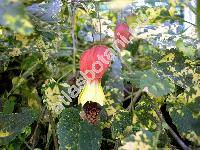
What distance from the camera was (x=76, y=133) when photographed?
2.14 feet

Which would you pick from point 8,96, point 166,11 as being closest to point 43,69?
point 8,96

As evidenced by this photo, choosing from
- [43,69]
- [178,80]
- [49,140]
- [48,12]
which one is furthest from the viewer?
[43,69]

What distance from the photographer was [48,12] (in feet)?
2.43

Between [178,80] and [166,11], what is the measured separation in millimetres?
231

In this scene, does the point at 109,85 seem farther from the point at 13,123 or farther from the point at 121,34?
the point at 13,123

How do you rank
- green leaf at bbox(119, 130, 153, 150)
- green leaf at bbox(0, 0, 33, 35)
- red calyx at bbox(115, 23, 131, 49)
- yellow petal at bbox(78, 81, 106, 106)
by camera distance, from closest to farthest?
green leaf at bbox(0, 0, 33, 35), green leaf at bbox(119, 130, 153, 150), yellow petal at bbox(78, 81, 106, 106), red calyx at bbox(115, 23, 131, 49)

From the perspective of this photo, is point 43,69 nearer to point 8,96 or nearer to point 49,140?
point 8,96

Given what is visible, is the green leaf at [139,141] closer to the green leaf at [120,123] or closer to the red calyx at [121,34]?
the green leaf at [120,123]

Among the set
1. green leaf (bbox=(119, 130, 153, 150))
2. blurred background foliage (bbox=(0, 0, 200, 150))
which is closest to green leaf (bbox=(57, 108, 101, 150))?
blurred background foliage (bbox=(0, 0, 200, 150))

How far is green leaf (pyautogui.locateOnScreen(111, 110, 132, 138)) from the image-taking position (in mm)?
645

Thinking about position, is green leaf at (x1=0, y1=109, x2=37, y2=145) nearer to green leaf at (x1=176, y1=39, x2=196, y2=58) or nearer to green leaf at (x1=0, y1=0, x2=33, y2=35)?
green leaf at (x1=176, y1=39, x2=196, y2=58)

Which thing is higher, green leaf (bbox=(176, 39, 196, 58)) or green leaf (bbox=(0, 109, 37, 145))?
green leaf (bbox=(176, 39, 196, 58))

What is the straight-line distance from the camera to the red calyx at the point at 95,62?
2.11 ft

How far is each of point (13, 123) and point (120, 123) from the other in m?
0.20
